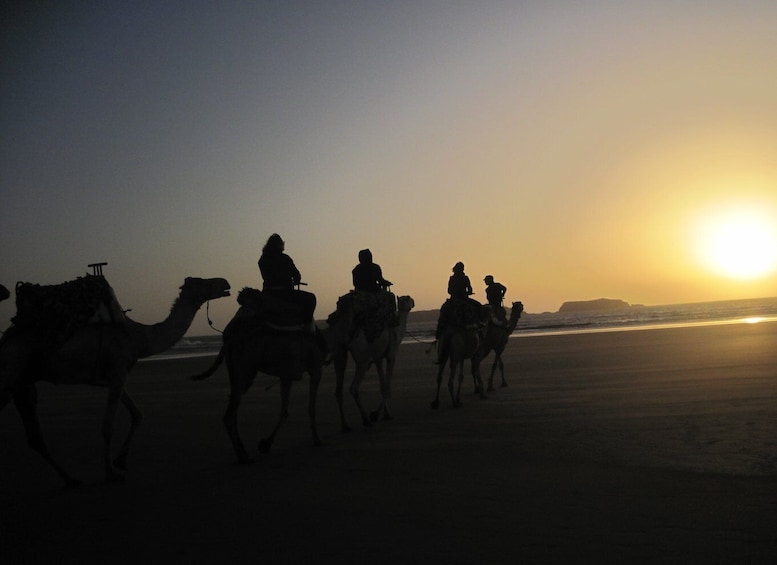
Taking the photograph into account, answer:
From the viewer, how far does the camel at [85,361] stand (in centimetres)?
764

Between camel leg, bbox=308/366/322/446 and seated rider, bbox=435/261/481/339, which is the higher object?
seated rider, bbox=435/261/481/339

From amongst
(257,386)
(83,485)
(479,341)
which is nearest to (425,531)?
(83,485)

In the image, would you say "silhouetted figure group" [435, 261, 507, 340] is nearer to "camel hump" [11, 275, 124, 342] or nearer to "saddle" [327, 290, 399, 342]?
"saddle" [327, 290, 399, 342]

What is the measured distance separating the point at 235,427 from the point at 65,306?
99.6 inches

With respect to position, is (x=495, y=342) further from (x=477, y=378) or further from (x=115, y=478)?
(x=115, y=478)

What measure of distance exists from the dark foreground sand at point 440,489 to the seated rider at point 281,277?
2022 millimetres

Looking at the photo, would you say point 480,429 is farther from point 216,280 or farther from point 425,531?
point 425,531

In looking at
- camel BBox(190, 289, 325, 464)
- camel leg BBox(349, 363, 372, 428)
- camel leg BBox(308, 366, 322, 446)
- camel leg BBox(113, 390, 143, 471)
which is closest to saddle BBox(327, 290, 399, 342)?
camel leg BBox(349, 363, 372, 428)

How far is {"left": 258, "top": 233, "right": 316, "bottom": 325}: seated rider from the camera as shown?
9703mm

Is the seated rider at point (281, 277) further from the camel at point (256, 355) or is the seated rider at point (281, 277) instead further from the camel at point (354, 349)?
the camel at point (354, 349)

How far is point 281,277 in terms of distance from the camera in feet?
32.6

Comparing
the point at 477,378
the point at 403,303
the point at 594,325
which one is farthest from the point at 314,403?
the point at 594,325

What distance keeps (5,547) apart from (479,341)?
1093cm

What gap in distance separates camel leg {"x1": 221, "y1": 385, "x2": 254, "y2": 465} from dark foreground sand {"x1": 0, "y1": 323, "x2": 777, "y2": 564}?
0.65 feet
